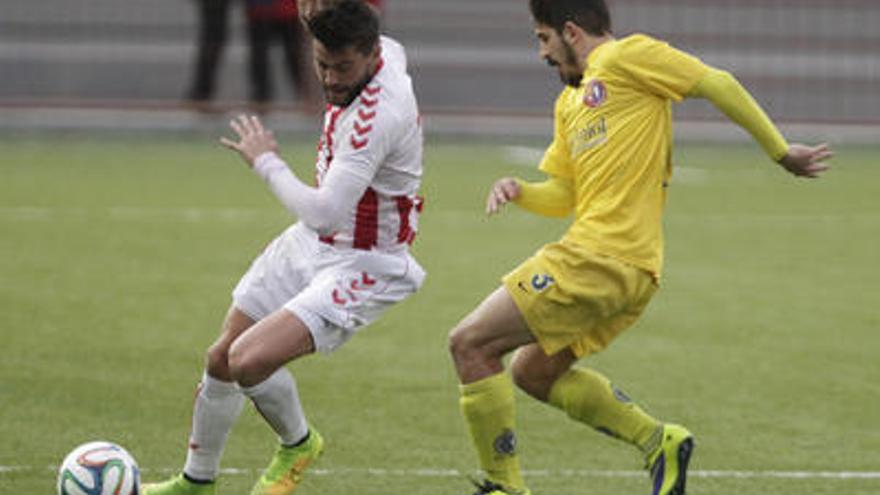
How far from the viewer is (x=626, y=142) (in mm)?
7125

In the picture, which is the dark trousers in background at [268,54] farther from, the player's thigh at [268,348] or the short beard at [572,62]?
the player's thigh at [268,348]

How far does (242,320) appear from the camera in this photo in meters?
7.41

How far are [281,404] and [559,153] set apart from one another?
4.52 ft

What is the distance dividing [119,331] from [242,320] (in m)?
3.91

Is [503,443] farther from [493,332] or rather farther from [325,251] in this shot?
[325,251]

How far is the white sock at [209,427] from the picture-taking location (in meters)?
7.39

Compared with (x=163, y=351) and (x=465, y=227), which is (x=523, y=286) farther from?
(x=465, y=227)

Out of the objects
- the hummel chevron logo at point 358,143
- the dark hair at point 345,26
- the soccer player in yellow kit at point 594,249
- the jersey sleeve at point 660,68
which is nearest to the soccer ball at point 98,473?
the soccer player in yellow kit at point 594,249

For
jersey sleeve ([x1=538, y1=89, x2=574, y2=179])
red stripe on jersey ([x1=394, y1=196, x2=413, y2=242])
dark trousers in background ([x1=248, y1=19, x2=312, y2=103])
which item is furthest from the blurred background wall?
red stripe on jersey ([x1=394, y1=196, x2=413, y2=242])

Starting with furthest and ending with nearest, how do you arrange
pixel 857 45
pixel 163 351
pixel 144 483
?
pixel 857 45 < pixel 163 351 < pixel 144 483

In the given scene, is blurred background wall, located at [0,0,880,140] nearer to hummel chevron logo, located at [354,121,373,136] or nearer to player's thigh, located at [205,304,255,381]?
player's thigh, located at [205,304,255,381]

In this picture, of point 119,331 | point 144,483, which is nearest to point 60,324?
point 119,331

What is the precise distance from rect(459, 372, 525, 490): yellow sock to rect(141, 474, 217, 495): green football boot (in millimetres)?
1042

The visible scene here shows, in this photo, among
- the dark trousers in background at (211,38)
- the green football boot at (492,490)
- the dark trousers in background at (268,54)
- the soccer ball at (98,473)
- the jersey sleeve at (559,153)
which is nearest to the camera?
the soccer ball at (98,473)
